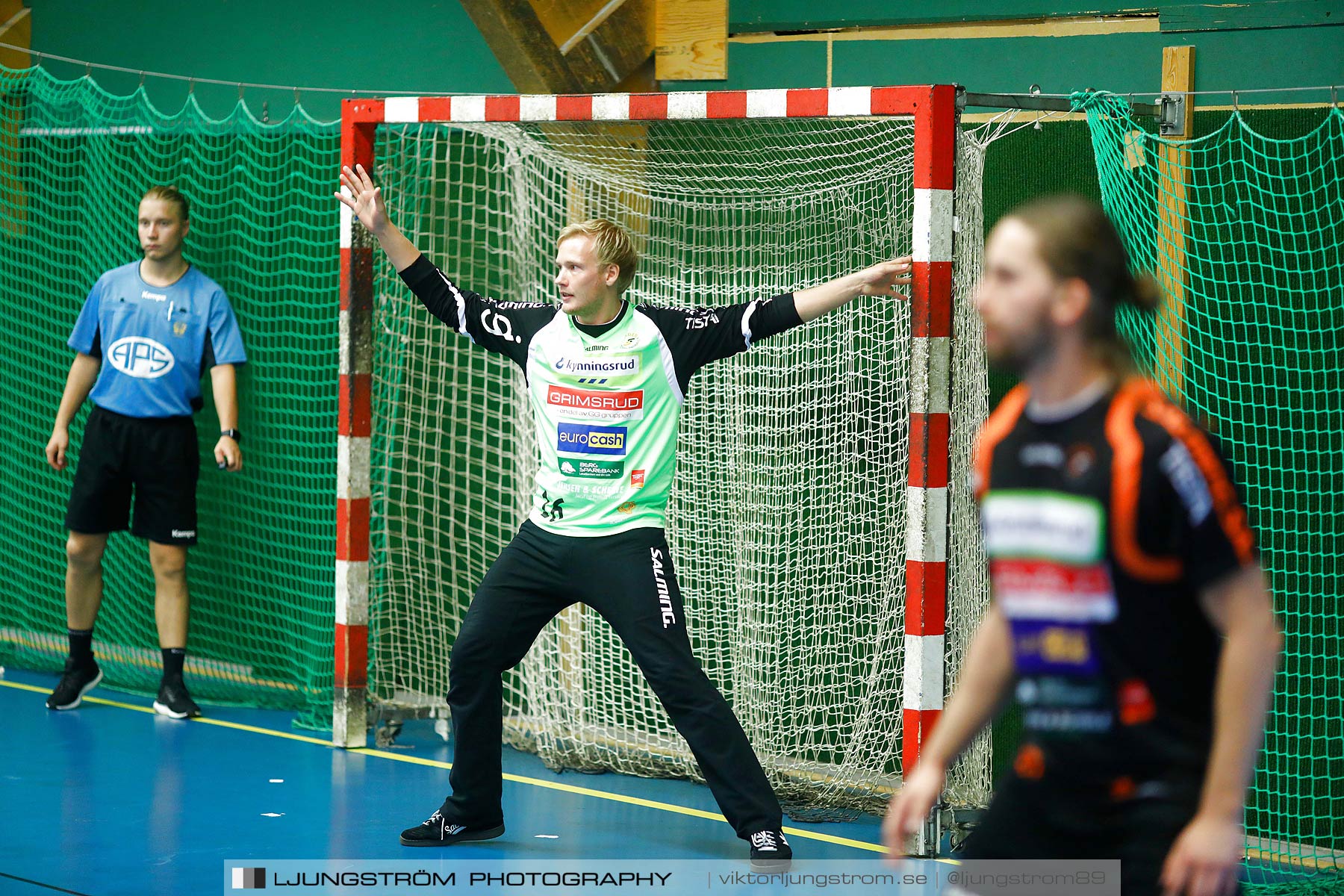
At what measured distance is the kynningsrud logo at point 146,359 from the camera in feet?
20.7

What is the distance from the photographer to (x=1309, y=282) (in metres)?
4.71

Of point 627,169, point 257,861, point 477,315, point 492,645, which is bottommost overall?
point 257,861

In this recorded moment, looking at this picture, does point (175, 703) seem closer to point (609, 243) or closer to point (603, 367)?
point (603, 367)

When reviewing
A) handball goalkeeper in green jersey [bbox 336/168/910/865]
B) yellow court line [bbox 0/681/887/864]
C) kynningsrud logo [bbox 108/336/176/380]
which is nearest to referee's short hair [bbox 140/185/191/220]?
kynningsrud logo [bbox 108/336/176/380]

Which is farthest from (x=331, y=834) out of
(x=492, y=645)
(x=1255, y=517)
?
(x=1255, y=517)

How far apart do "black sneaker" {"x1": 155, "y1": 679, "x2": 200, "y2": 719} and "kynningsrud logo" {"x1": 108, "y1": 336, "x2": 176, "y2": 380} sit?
132 cm

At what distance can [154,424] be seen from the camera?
248 inches

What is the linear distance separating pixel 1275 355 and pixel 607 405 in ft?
7.12

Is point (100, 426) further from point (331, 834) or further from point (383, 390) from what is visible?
point (331, 834)

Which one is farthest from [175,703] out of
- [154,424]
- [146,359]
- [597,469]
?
[597,469]

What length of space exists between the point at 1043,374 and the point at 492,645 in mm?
2646

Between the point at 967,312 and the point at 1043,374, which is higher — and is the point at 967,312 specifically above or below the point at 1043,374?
above

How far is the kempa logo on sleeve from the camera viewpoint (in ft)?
14.7

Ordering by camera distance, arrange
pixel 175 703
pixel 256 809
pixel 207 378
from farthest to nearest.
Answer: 1. pixel 207 378
2. pixel 175 703
3. pixel 256 809
